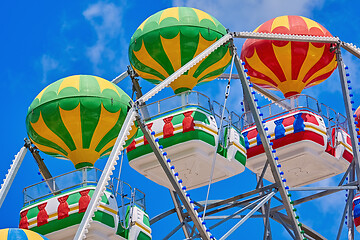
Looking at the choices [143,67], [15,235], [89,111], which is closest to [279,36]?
[143,67]

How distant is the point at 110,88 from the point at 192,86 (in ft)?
9.49

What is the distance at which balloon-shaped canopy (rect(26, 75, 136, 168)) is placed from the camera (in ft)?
79.6

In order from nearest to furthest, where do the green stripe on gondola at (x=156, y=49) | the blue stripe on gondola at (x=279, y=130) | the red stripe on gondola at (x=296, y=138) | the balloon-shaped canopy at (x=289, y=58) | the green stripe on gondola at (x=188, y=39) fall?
the green stripe on gondola at (x=188, y=39) < the green stripe on gondola at (x=156, y=49) < the red stripe on gondola at (x=296, y=138) < the blue stripe on gondola at (x=279, y=130) < the balloon-shaped canopy at (x=289, y=58)

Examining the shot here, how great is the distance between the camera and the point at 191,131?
2536cm

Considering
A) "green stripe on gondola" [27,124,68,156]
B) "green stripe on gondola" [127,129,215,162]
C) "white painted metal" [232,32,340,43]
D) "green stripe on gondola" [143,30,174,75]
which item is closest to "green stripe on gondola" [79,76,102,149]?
"green stripe on gondola" [27,124,68,156]

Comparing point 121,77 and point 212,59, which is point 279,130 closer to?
point 212,59

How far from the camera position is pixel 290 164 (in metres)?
28.2

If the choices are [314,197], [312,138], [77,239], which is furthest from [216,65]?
[77,239]

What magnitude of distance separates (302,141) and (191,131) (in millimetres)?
3351

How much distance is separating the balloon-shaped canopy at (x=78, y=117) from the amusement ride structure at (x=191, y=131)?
0.09 ft

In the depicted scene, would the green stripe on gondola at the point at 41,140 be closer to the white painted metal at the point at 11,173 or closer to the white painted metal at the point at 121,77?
the white painted metal at the point at 11,173

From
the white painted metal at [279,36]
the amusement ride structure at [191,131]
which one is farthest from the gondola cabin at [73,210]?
the white painted metal at [279,36]

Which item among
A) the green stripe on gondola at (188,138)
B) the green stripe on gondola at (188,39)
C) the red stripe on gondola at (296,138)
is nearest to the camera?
the green stripe on gondola at (188,138)

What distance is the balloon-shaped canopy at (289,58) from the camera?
27.9 m
